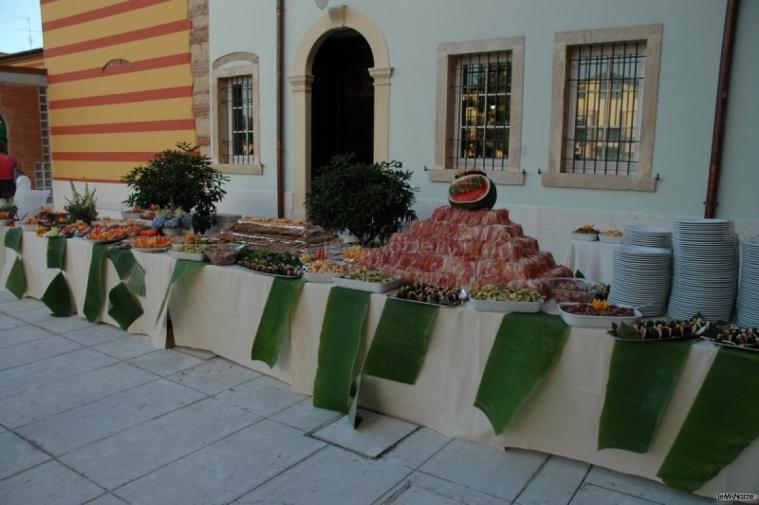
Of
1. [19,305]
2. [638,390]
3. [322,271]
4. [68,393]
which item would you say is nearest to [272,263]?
[322,271]

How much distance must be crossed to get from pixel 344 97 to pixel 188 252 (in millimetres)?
7460

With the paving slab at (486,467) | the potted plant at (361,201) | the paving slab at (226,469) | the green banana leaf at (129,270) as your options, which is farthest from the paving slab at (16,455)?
the potted plant at (361,201)

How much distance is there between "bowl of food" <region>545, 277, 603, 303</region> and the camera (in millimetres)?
3816

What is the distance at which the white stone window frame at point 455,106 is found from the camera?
25.3 feet

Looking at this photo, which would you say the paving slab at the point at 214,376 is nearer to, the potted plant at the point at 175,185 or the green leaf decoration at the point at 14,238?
the green leaf decoration at the point at 14,238

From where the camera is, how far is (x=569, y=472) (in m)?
3.30

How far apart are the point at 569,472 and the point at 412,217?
15.6ft

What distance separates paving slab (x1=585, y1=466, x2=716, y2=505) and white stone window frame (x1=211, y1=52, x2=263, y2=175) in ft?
27.9

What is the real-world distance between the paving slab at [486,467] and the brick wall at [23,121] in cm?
1684

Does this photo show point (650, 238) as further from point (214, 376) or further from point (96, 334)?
point (96, 334)

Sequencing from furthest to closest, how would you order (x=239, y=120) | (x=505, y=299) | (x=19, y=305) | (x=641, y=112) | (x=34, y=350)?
(x=239, y=120) < (x=19, y=305) < (x=641, y=112) < (x=34, y=350) < (x=505, y=299)

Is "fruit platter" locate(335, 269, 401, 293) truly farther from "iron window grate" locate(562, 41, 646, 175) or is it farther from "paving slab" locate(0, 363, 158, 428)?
"iron window grate" locate(562, 41, 646, 175)

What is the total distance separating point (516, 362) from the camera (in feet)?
11.0

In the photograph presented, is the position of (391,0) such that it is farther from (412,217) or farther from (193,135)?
(193,135)
